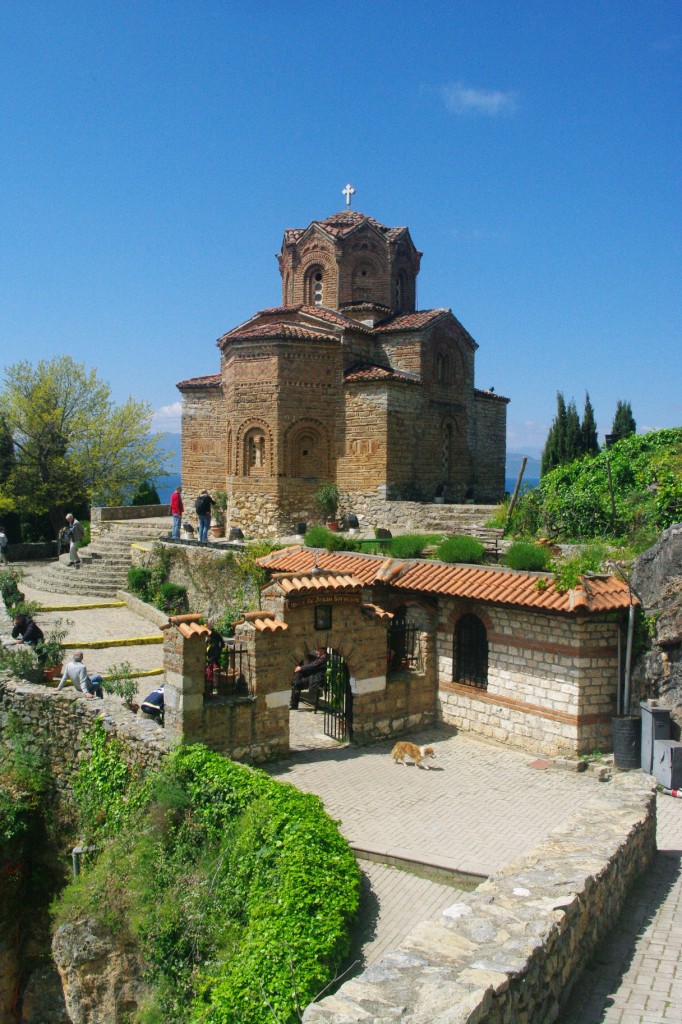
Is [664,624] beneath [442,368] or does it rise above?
beneath

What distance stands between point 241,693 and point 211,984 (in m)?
4.63

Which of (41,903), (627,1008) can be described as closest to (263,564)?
(41,903)

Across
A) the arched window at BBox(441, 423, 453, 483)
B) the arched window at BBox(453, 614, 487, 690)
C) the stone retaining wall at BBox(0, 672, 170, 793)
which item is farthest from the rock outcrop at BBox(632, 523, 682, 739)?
the arched window at BBox(441, 423, 453, 483)

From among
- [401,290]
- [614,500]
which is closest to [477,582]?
[614,500]

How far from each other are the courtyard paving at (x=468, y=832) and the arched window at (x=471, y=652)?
Answer: 97cm

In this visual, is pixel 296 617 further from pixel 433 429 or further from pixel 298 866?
pixel 433 429

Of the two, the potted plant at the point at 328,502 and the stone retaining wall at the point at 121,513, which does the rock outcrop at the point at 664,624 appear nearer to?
the potted plant at the point at 328,502

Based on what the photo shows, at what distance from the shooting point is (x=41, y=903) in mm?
10352

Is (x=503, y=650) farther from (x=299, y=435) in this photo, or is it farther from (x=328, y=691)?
(x=299, y=435)

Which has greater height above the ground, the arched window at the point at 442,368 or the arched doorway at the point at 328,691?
the arched window at the point at 442,368

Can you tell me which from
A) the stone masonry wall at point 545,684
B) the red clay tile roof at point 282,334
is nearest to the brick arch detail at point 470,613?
the stone masonry wall at point 545,684

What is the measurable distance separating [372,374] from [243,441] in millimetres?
4390

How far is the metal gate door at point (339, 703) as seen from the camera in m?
12.3

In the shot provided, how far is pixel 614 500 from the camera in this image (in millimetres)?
16359
